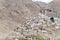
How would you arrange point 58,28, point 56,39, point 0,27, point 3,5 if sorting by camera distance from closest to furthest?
point 56,39 < point 58,28 < point 0,27 < point 3,5

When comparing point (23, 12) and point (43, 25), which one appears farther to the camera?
point (23, 12)

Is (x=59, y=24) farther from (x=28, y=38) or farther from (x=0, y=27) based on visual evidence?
(x=0, y=27)

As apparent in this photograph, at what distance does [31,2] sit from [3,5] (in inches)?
72.1

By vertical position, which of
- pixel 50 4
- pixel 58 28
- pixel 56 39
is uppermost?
pixel 50 4

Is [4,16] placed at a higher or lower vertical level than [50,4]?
lower

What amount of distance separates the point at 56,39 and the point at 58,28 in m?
1.65

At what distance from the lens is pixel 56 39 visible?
17.0 ft

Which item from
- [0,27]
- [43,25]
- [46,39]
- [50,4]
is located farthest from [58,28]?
[50,4]

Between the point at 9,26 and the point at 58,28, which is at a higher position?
the point at 9,26

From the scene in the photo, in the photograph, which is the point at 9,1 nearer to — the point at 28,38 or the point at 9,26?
the point at 9,26

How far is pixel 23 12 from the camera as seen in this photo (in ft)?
40.9

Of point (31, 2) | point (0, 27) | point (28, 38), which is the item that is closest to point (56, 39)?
point (28, 38)

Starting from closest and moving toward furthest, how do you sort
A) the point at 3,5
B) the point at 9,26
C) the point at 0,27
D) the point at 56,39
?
the point at 56,39
the point at 0,27
the point at 9,26
the point at 3,5

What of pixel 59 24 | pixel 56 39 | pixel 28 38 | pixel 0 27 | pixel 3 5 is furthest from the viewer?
pixel 3 5
